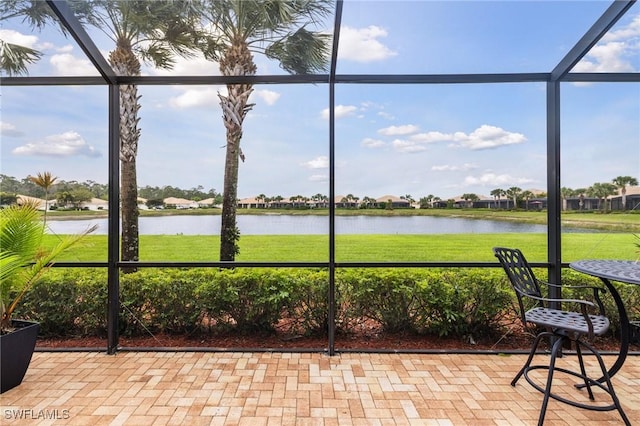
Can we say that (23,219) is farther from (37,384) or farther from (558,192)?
(558,192)

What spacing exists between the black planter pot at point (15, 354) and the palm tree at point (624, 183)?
17.4ft

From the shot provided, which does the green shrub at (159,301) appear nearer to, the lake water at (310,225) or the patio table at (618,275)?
the lake water at (310,225)

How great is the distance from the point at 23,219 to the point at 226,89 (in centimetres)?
226

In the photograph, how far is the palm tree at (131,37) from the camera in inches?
115

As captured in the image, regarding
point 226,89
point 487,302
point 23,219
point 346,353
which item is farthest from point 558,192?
point 23,219

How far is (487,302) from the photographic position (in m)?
2.92

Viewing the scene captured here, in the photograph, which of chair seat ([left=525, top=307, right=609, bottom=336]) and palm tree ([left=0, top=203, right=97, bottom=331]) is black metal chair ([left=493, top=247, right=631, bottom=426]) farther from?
palm tree ([left=0, top=203, right=97, bottom=331])

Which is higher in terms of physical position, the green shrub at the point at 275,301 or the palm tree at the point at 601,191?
the palm tree at the point at 601,191

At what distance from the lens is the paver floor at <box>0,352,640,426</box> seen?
6.23ft

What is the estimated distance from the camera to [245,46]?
347 cm

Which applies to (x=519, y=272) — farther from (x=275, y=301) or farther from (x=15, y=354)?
(x=15, y=354)

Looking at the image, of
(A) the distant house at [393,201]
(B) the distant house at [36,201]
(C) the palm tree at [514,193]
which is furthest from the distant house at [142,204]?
(C) the palm tree at [514,193]

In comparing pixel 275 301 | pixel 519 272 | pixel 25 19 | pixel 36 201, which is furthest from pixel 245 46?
pixel 519 272

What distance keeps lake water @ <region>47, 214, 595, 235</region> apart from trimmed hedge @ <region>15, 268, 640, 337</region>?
556mm
